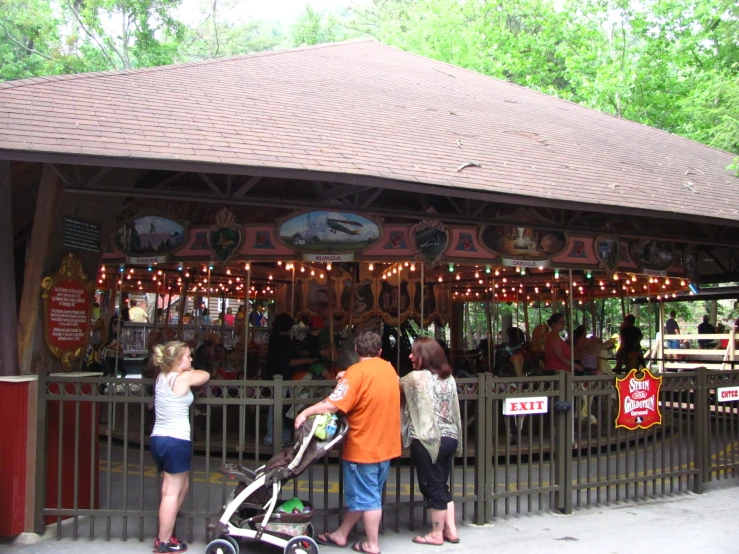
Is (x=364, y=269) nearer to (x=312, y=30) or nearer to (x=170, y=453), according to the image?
(x=170, y=453)

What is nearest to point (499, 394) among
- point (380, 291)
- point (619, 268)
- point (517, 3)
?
point (619, 268)

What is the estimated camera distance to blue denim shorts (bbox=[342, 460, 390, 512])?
5.62 m

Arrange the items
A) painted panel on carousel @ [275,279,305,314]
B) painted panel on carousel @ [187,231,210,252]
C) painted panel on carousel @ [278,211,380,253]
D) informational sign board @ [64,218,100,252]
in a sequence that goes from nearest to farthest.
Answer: informational sign board @ [64,218,100,252], painted panel on carousel @ [278,211,380,253], painted panel on carousel @ [187,231,210,252], painted panel on carousel @ [275,279,305,314]

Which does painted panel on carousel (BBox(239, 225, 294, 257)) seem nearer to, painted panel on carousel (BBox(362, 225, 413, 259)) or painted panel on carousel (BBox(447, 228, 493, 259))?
painted panel on carousel (BBox(362, 225, 413, 259))

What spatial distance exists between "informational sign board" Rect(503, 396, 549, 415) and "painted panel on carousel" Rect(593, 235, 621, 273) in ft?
14.4

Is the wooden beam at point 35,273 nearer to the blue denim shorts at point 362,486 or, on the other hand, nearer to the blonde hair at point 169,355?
the blonde hair at point 169,355

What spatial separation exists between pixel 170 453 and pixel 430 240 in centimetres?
519

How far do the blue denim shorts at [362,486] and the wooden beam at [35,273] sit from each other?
9.94 feet

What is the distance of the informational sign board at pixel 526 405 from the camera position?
6.78m

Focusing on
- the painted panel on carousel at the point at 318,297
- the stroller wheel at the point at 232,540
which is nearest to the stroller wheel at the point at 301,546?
the stroller wheel at the point at 232,540

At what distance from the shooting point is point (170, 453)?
18.2 feet

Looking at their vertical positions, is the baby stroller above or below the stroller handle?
below

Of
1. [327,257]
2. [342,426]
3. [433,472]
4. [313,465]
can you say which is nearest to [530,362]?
[327,257]

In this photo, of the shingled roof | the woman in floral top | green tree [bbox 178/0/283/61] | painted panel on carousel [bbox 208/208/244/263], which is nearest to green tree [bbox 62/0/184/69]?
green tree [bbox 178/0/283/61]
